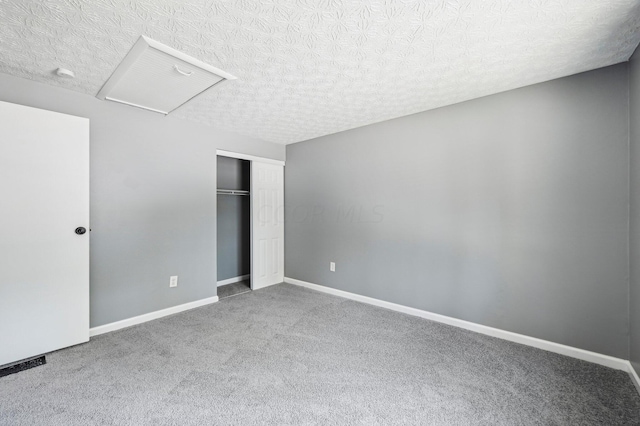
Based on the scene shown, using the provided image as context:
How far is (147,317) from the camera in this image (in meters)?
2.73

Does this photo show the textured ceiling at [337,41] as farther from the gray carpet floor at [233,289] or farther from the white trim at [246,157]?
the gray carpet floor at [233,289]

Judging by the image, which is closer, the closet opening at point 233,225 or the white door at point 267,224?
the white door at point 267,224

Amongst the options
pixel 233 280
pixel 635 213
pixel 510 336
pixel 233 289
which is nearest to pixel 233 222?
pixel 233 280

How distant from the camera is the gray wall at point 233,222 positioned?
404 cm

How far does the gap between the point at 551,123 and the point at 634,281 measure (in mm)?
1290

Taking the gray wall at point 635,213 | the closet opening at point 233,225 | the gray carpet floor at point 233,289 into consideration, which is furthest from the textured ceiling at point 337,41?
the gray carpet floor at point 233,289

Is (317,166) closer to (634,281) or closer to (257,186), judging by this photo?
(257,186)

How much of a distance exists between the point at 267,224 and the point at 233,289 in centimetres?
105

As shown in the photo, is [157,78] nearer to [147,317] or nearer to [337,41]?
[337,41]

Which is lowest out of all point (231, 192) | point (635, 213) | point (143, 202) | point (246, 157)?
point (635, 213)

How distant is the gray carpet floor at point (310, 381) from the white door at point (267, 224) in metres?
1.34

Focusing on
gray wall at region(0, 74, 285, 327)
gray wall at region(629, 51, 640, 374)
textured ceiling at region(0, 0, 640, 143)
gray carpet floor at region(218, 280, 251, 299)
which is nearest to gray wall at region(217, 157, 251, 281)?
gray carpet floor at region(218, 280, 251, 299)

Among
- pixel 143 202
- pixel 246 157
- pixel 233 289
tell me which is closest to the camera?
pixel 143 202

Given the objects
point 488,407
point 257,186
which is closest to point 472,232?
point 488,407
